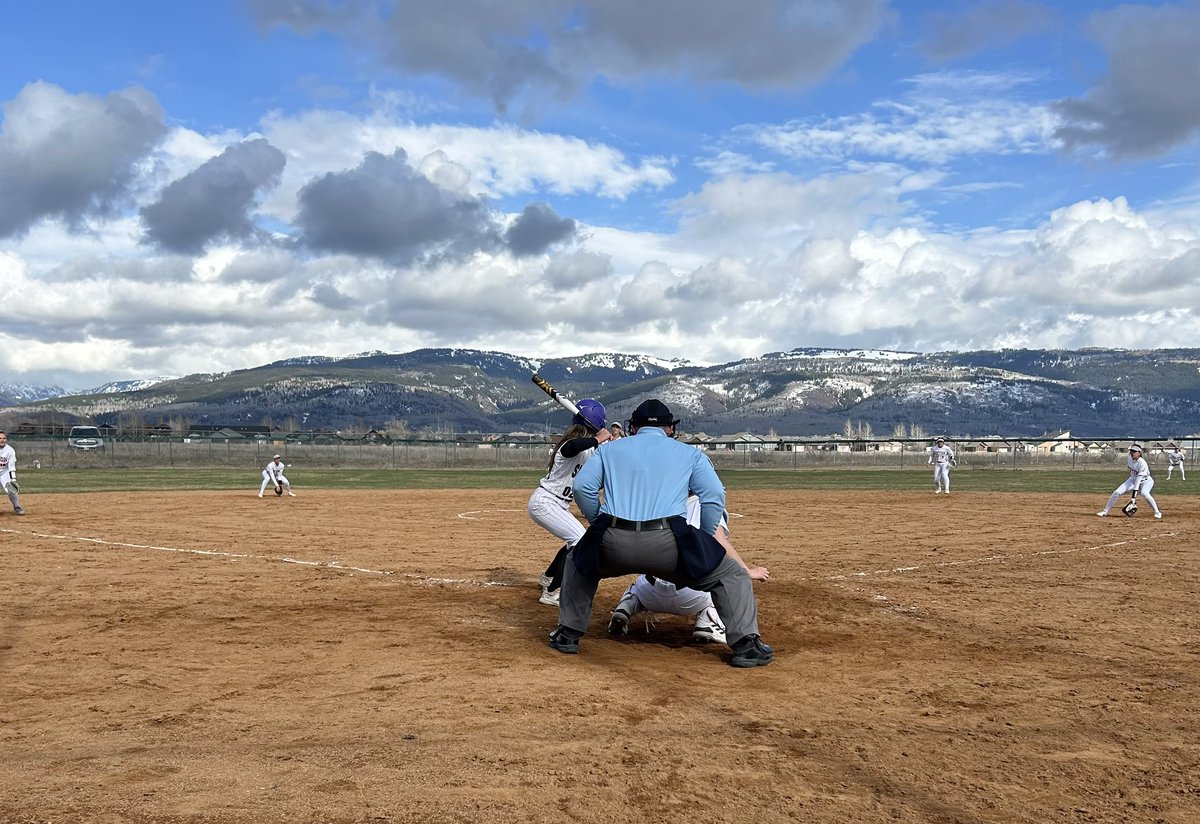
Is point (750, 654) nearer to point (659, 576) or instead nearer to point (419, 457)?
point (659, 576)

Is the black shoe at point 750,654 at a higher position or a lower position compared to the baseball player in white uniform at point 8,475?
lower

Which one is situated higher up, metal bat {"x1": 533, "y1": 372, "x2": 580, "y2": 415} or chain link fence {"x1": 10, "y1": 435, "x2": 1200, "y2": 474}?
metal bat {"x1": 533, "y1": 372, "x2": 580, "y2": 415}

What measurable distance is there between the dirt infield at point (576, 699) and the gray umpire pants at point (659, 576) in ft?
1.25

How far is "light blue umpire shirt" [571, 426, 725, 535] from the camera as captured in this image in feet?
24.3

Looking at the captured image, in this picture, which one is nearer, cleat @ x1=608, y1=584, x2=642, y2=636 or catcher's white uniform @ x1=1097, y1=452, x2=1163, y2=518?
cleat @ x1=608, y1=584, x2=642, y2=636

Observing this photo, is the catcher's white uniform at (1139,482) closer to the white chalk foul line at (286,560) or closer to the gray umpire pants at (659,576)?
the white chalk foul line at (286,560)

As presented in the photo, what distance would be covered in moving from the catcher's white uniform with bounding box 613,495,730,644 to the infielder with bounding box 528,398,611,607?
1.21 m

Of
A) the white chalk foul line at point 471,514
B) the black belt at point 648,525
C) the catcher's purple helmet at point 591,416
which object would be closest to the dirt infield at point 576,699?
the black belt at point 648,525

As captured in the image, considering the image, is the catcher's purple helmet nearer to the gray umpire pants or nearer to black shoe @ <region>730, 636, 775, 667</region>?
the gray umpire pants

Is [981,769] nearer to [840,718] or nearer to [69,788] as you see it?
[840,718]

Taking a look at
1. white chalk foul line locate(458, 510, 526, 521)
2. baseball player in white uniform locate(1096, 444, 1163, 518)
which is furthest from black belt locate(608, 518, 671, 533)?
baseball player in white uniform locate(1096, 444, 1163, 518)

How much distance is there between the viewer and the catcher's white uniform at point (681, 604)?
27.7ft

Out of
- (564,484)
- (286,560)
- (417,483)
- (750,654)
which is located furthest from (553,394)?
(417,483)

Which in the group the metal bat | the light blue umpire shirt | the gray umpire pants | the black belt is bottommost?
the gray umpire pants
